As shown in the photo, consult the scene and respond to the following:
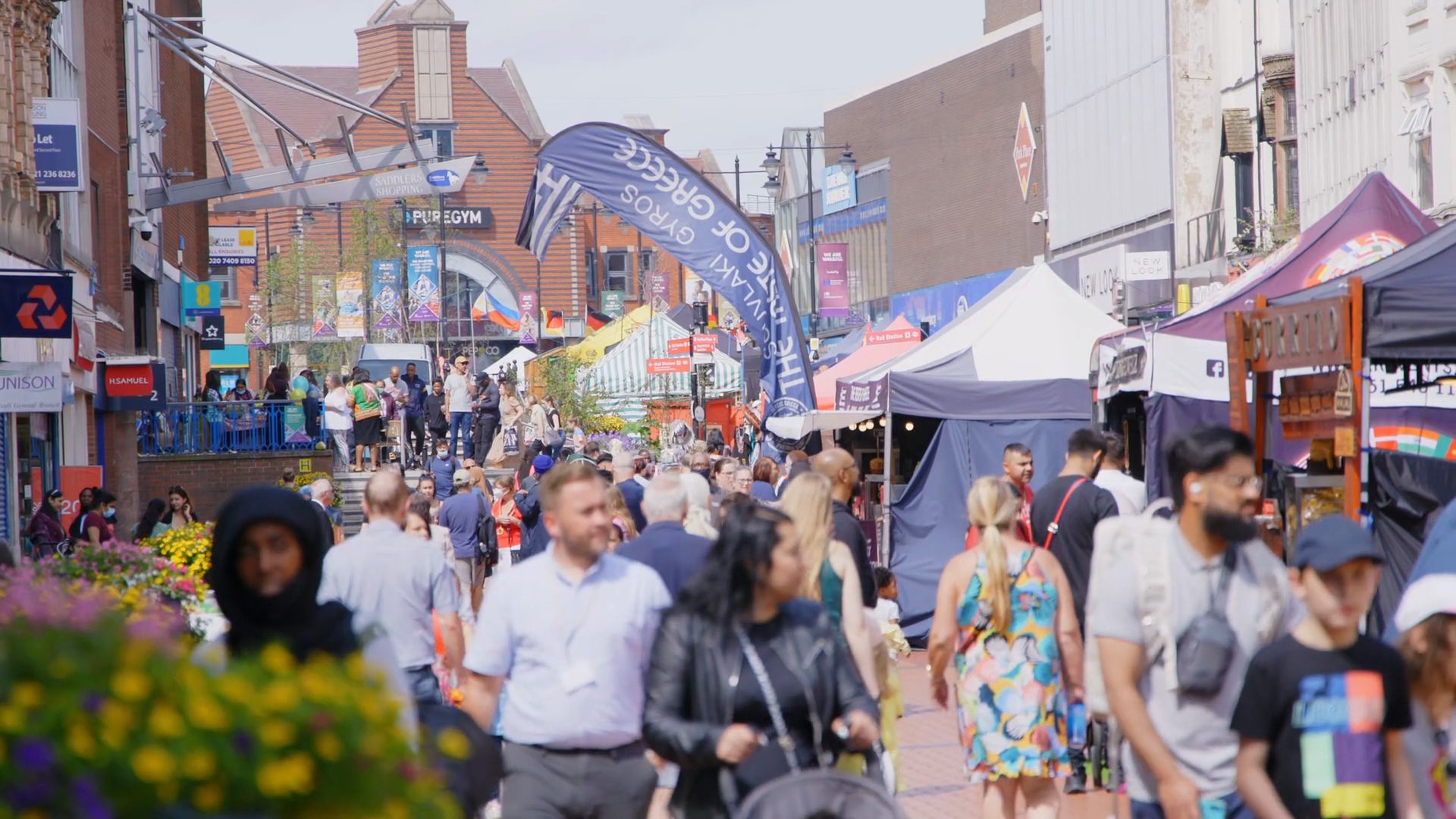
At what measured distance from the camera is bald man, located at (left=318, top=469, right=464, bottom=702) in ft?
24.0

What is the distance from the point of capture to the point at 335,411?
29500mm

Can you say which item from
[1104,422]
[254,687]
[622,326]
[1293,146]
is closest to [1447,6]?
[1293,146]

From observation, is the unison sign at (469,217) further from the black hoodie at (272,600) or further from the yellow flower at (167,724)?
the yellow flower at (167,724)

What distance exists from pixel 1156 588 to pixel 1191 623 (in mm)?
125

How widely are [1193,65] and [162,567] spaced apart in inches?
1328

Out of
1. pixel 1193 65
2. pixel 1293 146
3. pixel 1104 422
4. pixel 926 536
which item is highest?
pixel 1193 65

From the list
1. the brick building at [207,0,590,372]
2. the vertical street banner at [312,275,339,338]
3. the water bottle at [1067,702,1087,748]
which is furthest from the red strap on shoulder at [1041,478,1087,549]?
the brick building at [207,0,590,372]

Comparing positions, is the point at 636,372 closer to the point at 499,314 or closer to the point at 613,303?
the point at 499,314

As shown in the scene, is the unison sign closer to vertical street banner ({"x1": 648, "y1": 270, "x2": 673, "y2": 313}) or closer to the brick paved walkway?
vertical street banner ({"x1": 648, "y1": 270, "x2": 673, "y2": 313})

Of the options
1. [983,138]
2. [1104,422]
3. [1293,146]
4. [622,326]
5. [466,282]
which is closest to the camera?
[1104,422]

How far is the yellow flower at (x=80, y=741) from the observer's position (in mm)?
2352

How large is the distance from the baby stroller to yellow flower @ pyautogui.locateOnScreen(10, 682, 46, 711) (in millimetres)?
2425

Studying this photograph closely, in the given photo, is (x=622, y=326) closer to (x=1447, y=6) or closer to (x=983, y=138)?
(x=983, y=138)

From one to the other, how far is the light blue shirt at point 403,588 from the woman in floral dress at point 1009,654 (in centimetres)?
197
